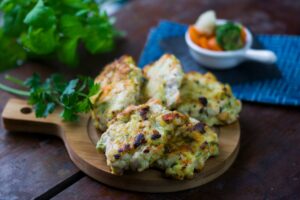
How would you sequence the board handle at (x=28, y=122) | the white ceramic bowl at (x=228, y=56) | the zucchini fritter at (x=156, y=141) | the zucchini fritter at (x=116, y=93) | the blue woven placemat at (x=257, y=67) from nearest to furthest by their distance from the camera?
1. the zucchini fritter at (x=156, y=141)
2. the zucchini fritter at (x=116, y=93)
3. the board handle at (x=28, y=122)
4. the blue woven placemat at (x=257, y=67)
5. the white ceramic bowl at (x=228, y=56)

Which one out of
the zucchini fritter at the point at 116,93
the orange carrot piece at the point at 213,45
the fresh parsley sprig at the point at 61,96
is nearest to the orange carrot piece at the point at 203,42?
the orange carrot piece at the point at 213,45

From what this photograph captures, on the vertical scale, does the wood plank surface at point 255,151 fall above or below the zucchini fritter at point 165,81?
below

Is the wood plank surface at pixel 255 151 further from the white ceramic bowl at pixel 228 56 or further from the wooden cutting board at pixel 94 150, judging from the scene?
the white ceramic bowl at pixel 228 56

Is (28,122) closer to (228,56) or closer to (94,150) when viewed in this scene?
(94,150)

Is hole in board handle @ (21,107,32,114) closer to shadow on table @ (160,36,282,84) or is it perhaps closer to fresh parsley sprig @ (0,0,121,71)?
fresh parsley sprig @ (0,0,121,71)

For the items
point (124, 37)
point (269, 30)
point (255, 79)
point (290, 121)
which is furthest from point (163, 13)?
point (290, 121)

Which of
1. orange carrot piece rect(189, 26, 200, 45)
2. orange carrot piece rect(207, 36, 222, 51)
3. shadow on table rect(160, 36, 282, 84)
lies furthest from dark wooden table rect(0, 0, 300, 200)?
orange carrot piece rect(189, 26, 200, 45)

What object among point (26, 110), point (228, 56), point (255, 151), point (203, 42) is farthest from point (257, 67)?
point (26, 110)
